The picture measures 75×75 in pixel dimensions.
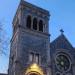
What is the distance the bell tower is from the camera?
33.8 m

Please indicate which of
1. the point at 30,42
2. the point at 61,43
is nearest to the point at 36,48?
the point at 30,42

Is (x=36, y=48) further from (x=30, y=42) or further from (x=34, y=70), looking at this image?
(x=34, y=70)

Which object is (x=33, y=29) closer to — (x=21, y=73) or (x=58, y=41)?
(x=58, y=41)

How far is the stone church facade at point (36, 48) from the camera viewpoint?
34.0 meters

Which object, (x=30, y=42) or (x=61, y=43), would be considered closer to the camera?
(x=30, y=42)

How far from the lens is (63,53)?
123 ft

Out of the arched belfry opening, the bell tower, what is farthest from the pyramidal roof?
the arched belfry opening

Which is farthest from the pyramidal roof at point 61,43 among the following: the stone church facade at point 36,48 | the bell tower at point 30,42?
the bell tower at point 30,42

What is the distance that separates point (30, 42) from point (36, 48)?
122cm

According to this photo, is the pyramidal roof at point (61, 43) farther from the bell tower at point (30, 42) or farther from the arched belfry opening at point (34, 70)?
the arched belfry opening at point (34, 70)

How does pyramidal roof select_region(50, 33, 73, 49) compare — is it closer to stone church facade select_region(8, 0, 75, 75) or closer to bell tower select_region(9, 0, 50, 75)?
stone church facade select_region(8, 0, 75, 75)

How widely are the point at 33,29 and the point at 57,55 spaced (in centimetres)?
523

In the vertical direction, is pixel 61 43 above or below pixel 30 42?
above

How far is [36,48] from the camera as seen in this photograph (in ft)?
117
